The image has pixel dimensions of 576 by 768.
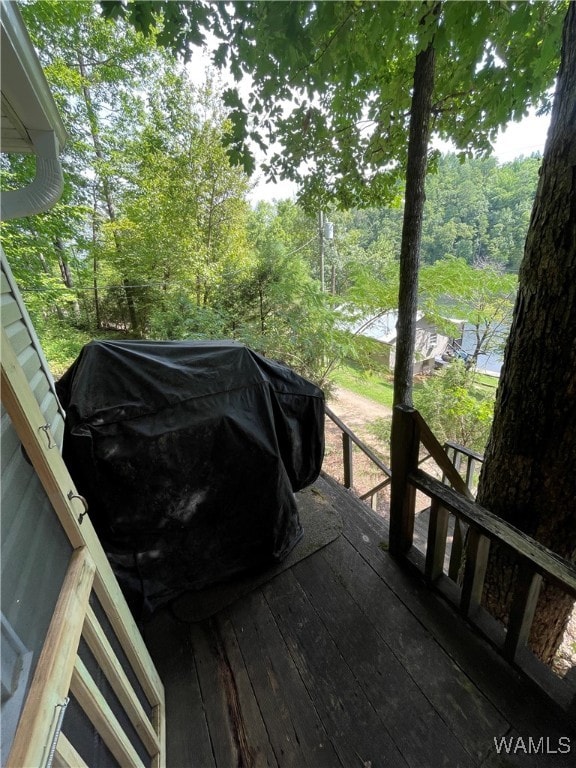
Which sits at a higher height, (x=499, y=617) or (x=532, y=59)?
(x=532, y=59)

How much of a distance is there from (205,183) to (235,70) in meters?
7.73

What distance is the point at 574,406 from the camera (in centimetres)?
116

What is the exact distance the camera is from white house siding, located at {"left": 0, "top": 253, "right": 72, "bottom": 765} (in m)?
0.60

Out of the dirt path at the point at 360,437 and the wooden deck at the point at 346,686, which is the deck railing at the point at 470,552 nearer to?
the wooden deck at the point at 346,686

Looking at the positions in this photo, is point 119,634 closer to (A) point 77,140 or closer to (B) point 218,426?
(B) point 218,426

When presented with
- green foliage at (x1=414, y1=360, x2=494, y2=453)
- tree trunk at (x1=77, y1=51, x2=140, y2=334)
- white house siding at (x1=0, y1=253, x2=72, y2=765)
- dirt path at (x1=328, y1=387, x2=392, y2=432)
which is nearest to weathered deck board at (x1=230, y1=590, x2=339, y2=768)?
white house siding at (x1=0, y1=253, x2=72, y2=765)

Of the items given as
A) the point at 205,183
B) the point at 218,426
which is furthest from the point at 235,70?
the point at 205,183

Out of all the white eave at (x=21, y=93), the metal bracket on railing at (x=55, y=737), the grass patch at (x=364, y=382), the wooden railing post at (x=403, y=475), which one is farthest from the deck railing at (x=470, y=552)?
the grass patch at (x=364, y=382)

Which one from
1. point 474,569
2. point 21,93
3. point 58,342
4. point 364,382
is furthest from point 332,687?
point 364,382

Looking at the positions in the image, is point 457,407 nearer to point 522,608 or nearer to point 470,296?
point 470,296

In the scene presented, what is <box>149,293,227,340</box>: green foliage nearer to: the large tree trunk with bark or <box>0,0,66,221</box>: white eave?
<box>0,0,66,221</box>: white eave

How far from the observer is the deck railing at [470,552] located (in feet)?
3.86

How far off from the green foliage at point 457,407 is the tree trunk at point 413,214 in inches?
102

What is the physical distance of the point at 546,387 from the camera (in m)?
1.21
